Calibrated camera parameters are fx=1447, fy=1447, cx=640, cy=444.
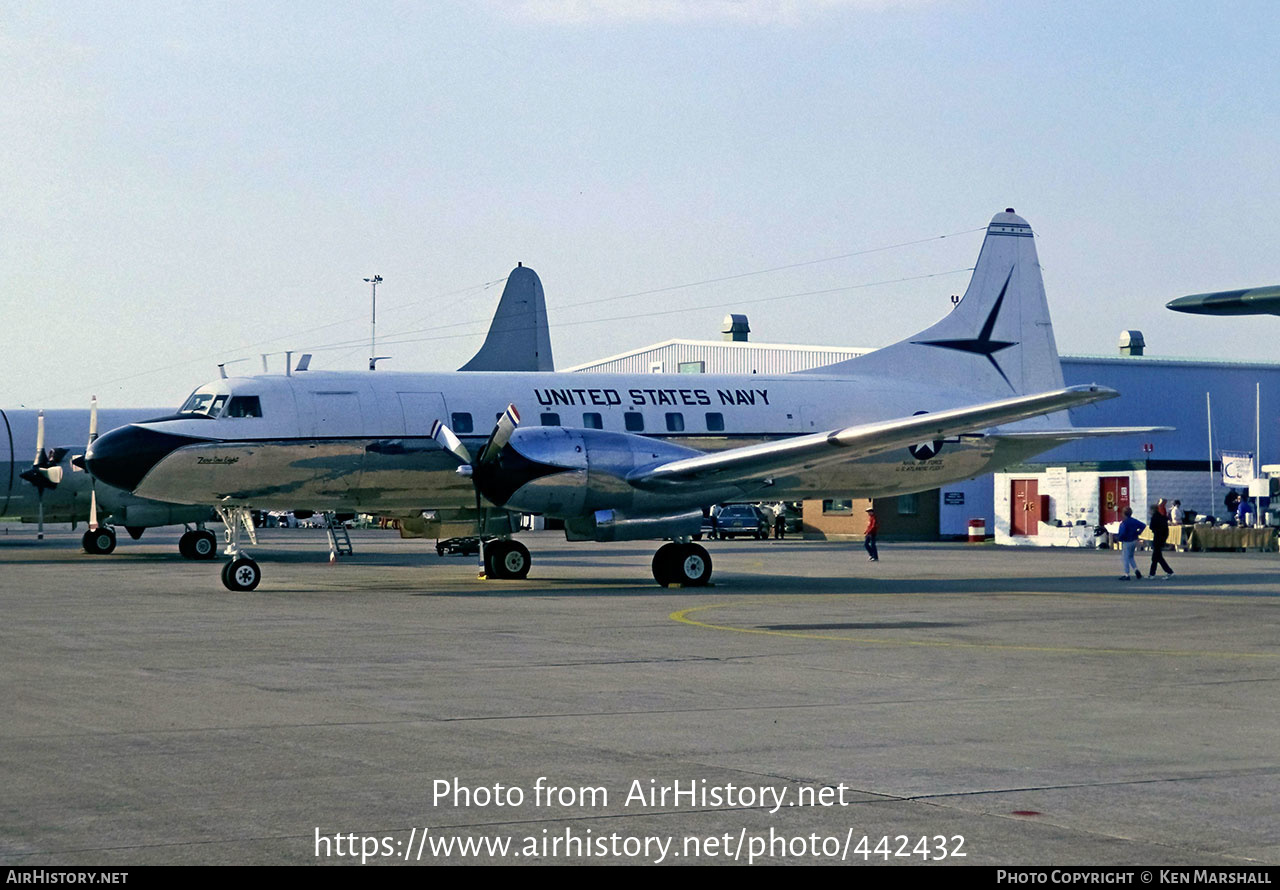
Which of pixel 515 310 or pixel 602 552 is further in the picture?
pixel 515 310

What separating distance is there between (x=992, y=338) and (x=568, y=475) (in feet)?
38.4

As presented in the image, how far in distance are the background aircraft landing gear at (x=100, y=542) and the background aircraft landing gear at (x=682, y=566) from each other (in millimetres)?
23644

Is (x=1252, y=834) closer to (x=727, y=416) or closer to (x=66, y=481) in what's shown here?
(x=727, y=416)

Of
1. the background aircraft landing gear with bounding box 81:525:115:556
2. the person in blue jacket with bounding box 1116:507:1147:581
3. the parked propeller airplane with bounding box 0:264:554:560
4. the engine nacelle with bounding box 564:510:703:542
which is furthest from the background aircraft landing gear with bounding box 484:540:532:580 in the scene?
the background aircraft landing gear with bounding box 81:525:115:556

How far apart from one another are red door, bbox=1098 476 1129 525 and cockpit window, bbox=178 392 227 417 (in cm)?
3352

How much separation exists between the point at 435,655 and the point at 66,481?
2851 centimetres

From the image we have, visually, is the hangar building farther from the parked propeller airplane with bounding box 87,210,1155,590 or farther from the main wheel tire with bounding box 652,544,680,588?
the main wheel tire with bounding box 652,544,680,588

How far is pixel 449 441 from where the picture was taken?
84.9ft

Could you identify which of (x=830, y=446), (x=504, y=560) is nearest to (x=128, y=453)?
(x=504, y=560)

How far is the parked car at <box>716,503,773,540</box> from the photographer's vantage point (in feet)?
196

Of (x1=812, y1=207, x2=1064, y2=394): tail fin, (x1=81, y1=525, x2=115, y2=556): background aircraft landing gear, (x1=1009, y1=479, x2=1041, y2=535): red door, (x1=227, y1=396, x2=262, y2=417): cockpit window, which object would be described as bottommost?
(x1=81, y1=525, x2=115, y2=556): background aircraft landing gear

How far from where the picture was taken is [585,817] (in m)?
7.65

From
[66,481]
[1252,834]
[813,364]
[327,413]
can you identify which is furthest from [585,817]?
[813,364]

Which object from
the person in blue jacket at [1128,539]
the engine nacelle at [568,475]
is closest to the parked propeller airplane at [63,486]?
the engine nacelle at [568,475]
